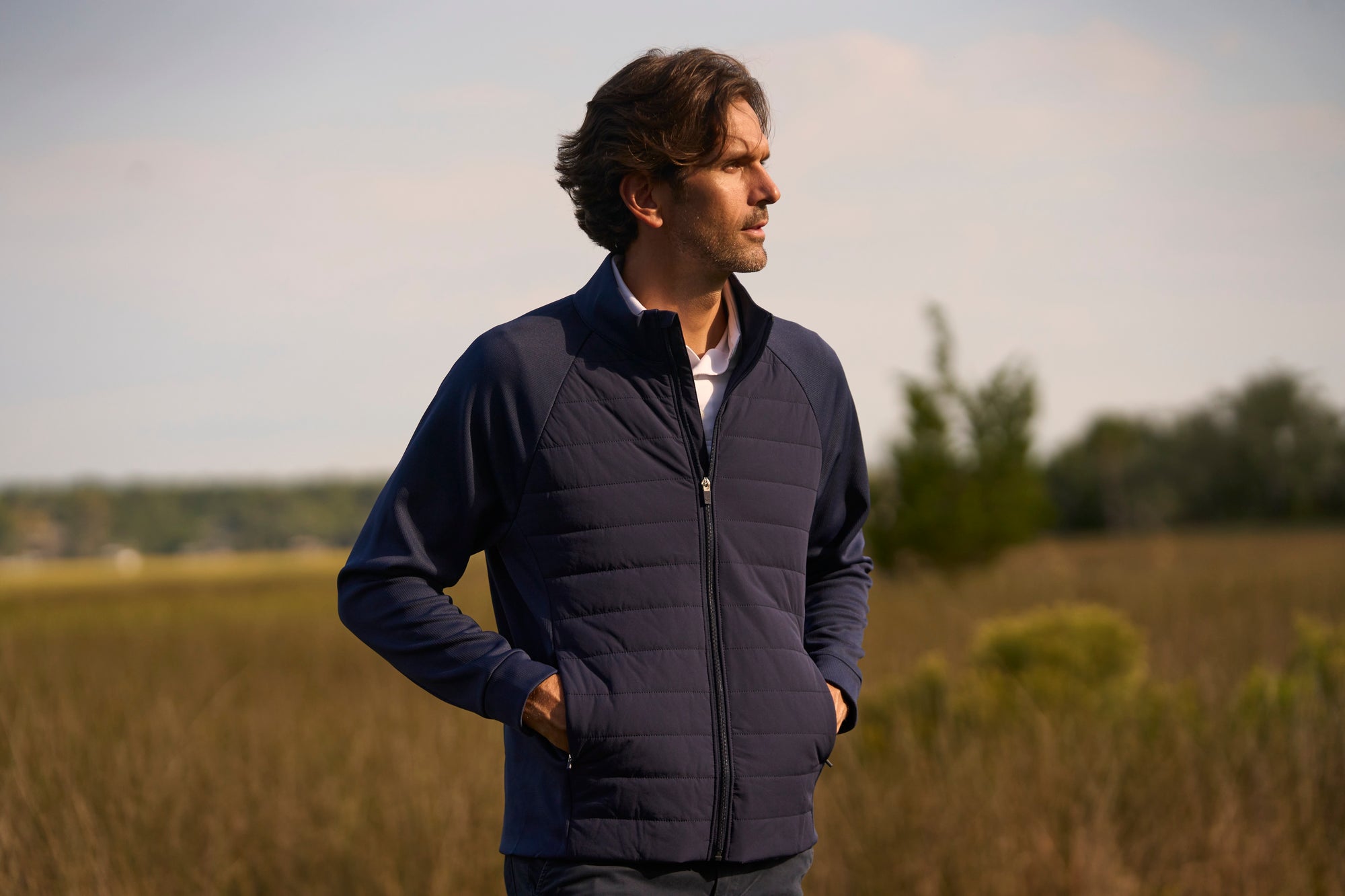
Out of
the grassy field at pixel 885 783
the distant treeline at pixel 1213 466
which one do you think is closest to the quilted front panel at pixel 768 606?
the grassy field at pixel 885 783

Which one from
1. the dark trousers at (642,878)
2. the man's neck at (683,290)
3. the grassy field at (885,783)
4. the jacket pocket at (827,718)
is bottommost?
the grassy field at (885,783)

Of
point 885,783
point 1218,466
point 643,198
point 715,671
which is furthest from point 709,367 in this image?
point 1218,466

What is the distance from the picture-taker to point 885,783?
5.45 m

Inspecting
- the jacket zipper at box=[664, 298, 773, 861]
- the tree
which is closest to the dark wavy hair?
the jacket zipper at box=[664, 298, 773, 861]

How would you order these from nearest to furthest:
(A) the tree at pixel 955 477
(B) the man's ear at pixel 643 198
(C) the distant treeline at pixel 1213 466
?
(B) the man's ear at pixel 643 198
(A) the tree at pixel 955 477
(C) the distant treeline at pixel 1213 466

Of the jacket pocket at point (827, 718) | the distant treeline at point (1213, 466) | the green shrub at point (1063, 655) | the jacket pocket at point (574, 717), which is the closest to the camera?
the jacket pocket at point (574, 717)

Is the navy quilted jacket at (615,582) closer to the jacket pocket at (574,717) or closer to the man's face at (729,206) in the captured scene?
the jacket pocket at (574,717)

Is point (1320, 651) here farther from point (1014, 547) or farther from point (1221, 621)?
point (1014, 547)

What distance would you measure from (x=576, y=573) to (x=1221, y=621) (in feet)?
42.9

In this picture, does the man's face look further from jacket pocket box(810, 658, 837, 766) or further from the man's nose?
jacket pocket box(810, 658, 837, 766)

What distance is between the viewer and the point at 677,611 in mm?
1997

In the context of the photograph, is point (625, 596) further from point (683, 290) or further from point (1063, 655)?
point (1063, 655)

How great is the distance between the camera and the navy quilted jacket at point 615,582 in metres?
1.95

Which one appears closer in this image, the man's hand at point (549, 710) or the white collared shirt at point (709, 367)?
the man's hand at point (549, 710)
